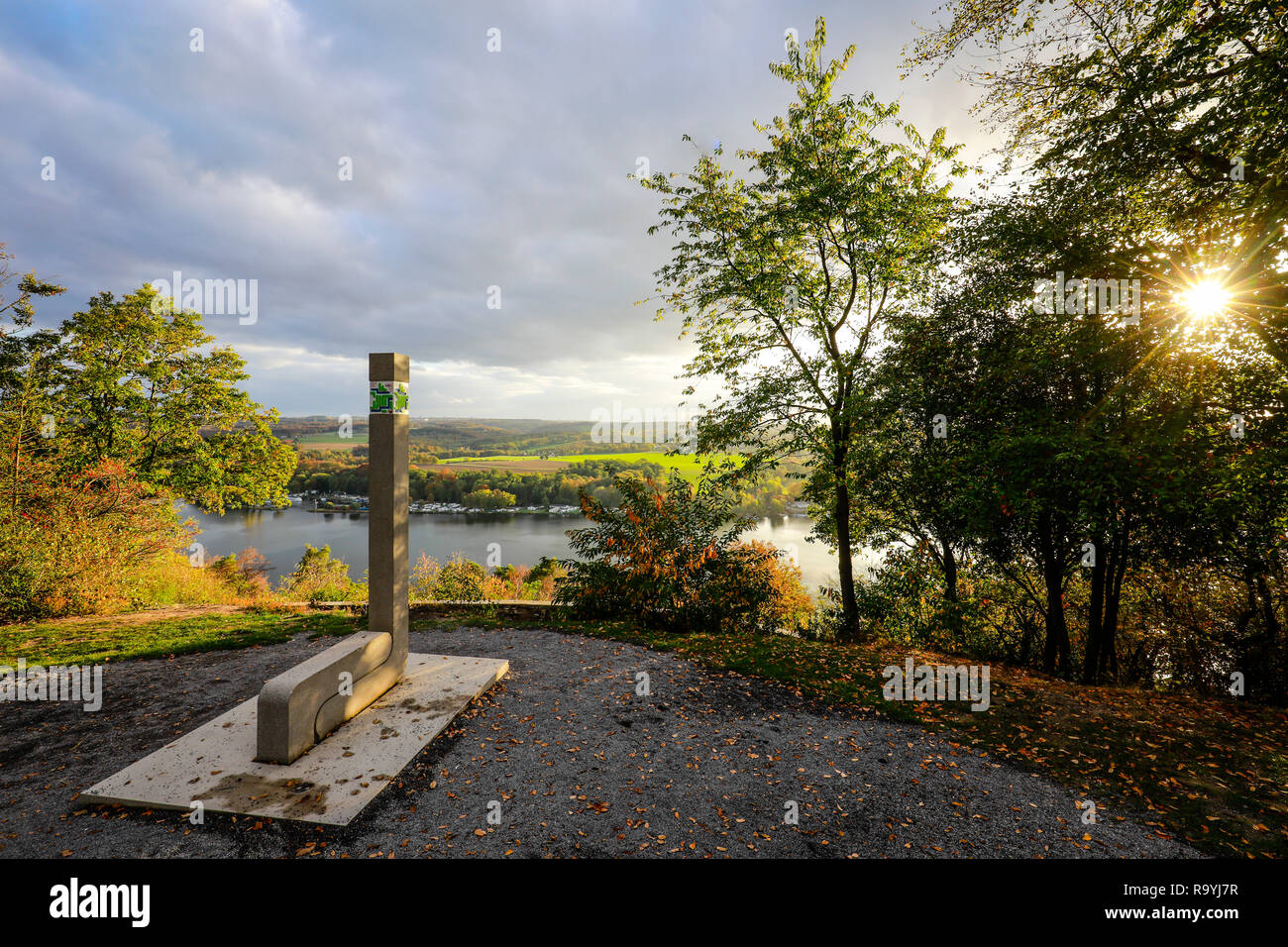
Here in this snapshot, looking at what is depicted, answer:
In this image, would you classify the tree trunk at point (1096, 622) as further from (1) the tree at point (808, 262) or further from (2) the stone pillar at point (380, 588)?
(2) the stone pillar at point (380, 588)

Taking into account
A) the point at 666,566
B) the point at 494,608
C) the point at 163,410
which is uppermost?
the point at 163,410

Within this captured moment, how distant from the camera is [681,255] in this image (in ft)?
32.9

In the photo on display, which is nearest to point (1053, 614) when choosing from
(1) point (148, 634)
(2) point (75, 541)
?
(1) point (148, 634)

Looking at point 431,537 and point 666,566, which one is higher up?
point 666,566

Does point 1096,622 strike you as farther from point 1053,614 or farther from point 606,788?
point 606,788

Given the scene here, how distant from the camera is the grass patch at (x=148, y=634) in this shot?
276 inches

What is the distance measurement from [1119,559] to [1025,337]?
13.8 feet

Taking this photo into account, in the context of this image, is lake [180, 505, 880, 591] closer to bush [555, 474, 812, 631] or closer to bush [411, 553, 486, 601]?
bush [411, 553, 486, 601]

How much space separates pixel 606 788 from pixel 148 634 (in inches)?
349

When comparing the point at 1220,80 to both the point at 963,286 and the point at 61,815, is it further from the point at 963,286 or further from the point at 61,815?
the point at 61,815

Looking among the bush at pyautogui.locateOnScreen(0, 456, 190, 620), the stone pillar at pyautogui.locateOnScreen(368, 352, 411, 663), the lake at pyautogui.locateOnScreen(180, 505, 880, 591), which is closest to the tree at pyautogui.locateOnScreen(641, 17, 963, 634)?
the stone pillar at pyautogui.locateOnScreen(368, 352, 411, 663)

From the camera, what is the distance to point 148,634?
807 cm
